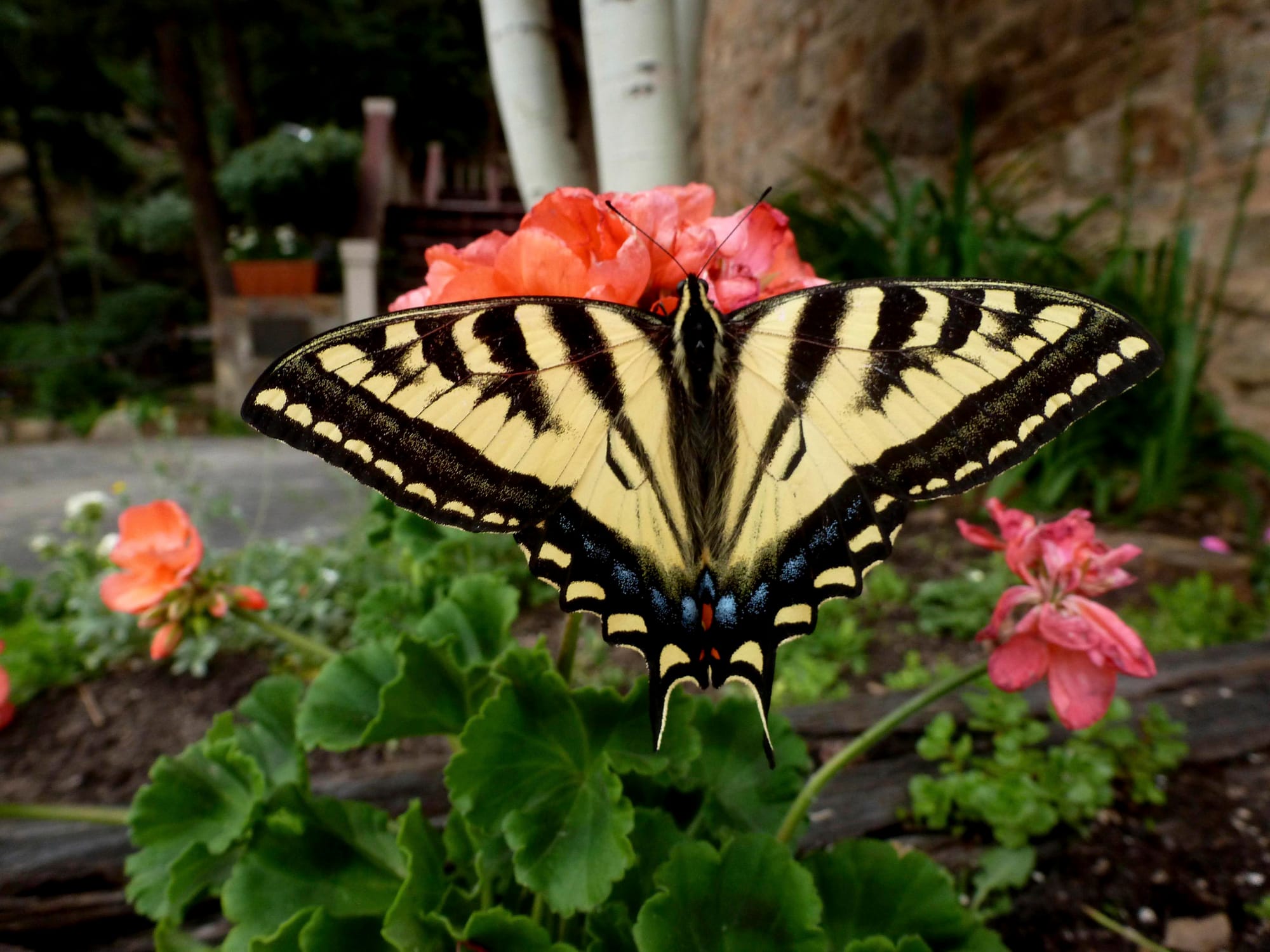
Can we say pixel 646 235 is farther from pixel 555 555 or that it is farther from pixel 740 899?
pixel 740 899

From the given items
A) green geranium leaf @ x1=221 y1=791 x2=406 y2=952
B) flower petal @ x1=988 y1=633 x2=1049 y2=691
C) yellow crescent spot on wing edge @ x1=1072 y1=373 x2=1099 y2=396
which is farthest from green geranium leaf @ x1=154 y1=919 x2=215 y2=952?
yellow crescent spot on wing edge @ x1=1072 y1=373 x2=1099 y2=396

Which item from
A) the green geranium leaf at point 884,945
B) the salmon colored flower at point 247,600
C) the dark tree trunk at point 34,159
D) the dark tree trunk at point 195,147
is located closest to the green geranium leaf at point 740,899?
the green geranium leaf at point 884,945

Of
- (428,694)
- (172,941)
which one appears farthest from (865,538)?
(172,941)

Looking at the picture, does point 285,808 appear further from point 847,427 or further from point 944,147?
point 944,147

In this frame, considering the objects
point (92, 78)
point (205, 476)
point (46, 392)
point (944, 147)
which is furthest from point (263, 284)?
point (944, 147)

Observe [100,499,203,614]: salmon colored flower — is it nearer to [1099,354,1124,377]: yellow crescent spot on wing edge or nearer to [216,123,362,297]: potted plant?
[1099,354,1124,377]: yellow crescent spot on wing edge

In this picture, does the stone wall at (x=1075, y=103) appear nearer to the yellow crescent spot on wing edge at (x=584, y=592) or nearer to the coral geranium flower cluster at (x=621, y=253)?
the coral geranium flower cluster at (x=621, y=253)
